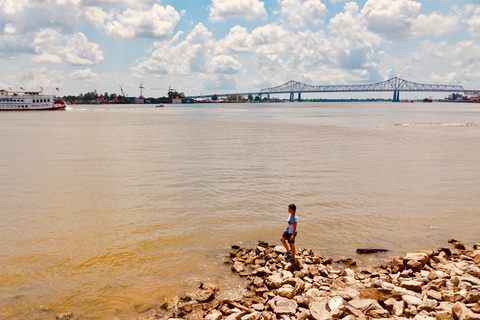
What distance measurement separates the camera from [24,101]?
152 meters

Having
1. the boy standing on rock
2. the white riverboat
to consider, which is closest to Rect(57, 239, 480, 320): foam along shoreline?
the boy standing on rock

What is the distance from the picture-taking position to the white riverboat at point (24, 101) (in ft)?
488

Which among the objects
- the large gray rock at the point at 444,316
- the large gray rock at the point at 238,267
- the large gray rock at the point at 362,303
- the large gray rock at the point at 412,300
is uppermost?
the large gray rock at the point at 444,316

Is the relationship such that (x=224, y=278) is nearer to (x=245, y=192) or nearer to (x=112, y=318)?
(x=112, y=318)

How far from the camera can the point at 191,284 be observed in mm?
11531

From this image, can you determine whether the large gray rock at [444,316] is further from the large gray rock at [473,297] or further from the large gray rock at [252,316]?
the large gray rock at [252,316]

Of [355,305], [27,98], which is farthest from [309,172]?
[27,98]

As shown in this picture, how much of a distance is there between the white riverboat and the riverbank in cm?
16780

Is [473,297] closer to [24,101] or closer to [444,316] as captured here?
[444,316]

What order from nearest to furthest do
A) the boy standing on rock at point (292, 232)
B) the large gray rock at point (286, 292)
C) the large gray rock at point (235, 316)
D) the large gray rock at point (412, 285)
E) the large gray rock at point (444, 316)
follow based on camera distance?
the large gray rock at point (444, 316) → the large gray rock at point (235, 316) → the large gray rock at point (412, 285) → the large gray rock at point (286, 292) → the boy standing on rock at point (292, 232)

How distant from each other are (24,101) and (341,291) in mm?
172410

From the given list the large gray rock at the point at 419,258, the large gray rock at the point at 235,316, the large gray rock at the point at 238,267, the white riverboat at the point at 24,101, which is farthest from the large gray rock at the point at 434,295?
the white riverboat at the point at 24,101

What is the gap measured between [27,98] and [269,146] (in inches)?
5668

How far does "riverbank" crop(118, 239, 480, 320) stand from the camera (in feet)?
28.7
